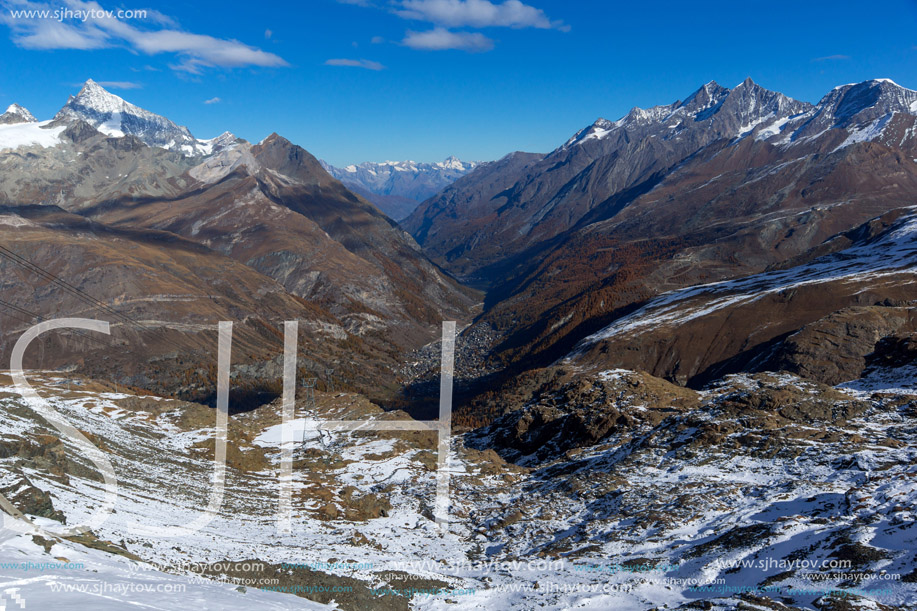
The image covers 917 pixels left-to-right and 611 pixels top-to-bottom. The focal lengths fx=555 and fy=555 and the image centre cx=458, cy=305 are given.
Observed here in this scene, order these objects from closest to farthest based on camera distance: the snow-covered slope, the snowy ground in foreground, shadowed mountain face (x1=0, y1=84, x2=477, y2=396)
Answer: the snowy ground in foreground
the snow-covered slope
shadowed mountain face (x1=0, y1=84, x2=477, y2=396)

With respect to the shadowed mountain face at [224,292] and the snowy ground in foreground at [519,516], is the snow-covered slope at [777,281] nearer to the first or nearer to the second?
the snowy ground in foreground at [519,516]

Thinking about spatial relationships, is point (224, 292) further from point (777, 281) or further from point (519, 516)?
point (777, 281)

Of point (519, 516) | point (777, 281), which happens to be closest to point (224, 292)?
point (519, 516)

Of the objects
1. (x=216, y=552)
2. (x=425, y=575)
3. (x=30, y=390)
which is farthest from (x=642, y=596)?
(x=30, y=390)

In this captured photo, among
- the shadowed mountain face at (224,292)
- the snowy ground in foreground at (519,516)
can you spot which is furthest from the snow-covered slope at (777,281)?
the shadowed mountain face at (224,292)

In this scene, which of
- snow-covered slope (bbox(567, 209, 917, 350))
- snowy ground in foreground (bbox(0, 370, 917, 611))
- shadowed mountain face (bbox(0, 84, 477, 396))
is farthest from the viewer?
shadowed mountain face (bbox(0, 84, 477, 396))

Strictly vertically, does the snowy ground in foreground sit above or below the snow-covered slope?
below

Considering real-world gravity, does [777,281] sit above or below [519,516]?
above

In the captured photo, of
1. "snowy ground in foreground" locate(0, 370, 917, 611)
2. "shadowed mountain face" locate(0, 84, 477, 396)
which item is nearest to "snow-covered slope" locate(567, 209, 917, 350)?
"snowy ground in foreground" locate(0, 370, 917, 611)

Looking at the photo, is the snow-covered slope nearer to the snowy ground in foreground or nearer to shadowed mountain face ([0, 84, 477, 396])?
the snowy ground in foreground

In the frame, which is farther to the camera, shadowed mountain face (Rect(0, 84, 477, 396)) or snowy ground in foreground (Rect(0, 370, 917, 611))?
shadowed mountain face (Rect(0, 84, 477, 396))

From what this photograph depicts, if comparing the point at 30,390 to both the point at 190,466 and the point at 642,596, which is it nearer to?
the point at 190,466

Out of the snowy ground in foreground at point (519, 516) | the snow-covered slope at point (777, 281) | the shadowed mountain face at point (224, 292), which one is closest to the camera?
the snowy ground in foreground at point (519, 516)
